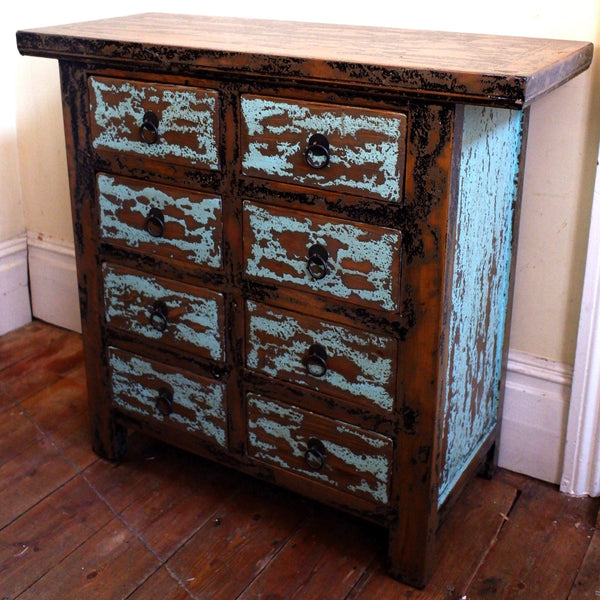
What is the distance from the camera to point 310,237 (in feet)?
5.08

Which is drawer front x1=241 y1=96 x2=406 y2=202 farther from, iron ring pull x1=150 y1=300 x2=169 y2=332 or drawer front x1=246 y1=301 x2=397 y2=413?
iron ring pull x1=150 y1=300 x2=169 y2=332

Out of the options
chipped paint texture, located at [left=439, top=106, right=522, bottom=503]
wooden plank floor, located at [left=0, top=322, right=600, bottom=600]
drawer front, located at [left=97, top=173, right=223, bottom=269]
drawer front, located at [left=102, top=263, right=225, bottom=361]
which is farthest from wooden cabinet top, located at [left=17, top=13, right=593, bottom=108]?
wooden plank floor, located at [left=0, top=322, right=600, bottom=600]

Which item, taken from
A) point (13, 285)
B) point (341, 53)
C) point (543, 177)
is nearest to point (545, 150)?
point (543, 177)

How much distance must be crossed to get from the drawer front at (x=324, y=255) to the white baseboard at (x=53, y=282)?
124cm

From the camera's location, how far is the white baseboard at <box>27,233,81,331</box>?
2.71 meters

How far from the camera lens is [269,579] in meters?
1.70

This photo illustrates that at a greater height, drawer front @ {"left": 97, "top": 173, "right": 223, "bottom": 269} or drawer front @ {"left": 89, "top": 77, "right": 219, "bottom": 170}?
drawer front @ {"left": 89, "top": 77, "right": 219, "bottom": 170}

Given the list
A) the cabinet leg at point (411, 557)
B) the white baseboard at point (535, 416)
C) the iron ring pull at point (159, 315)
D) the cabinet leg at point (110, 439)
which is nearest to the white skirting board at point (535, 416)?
the white baseboard at point (535, 416)

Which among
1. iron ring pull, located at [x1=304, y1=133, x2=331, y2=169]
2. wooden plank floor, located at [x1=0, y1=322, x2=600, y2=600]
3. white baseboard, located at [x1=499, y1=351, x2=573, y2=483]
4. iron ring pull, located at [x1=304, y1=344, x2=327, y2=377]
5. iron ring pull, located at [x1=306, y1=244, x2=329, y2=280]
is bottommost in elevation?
wooden plank floor, located at [x1=0, y1=322, x2=600, y2=600]

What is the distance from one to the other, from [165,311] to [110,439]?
0.43 metres

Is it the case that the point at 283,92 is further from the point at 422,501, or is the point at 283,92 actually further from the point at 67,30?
the point at 422,501

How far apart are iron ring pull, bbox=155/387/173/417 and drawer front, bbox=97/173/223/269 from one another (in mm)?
328

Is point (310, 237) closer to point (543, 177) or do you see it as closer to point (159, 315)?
point (159, 315)

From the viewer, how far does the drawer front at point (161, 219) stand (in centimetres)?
167
